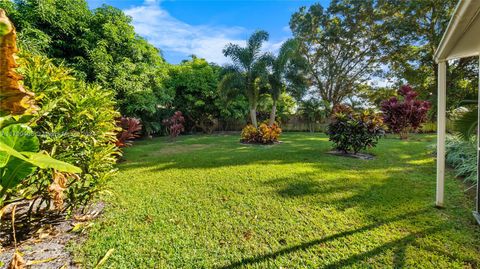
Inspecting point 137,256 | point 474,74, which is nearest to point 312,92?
point 474,74

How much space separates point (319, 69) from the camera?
2078 centimetres

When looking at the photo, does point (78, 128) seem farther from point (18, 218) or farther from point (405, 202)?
point (405, 202)

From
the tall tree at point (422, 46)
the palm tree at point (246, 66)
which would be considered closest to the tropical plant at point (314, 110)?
the tall tree at point (422, 46)

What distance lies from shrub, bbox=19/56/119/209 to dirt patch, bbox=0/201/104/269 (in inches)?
10.0

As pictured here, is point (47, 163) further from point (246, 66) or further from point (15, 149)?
point (246, 66)

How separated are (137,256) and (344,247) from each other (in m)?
2.15

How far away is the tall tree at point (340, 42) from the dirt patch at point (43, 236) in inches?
685

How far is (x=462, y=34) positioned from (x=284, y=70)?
903 cm

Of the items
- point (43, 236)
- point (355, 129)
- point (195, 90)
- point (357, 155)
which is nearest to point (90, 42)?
point (195, 90)

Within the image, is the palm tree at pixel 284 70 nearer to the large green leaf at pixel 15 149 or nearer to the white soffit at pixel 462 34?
the white soffit at pixel 462 34

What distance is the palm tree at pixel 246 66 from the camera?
1111cm

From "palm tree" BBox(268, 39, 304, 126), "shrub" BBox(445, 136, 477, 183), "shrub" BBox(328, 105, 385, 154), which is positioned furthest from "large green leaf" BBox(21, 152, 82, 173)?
"palm tree" BBox(268, 39, 304, 126)

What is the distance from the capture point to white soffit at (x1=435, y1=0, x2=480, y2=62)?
181 cm

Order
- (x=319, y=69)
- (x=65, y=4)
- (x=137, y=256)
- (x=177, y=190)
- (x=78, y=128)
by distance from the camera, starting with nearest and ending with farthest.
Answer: (x=137, y=256)
(x=78, y=128)
(x=177, y=190)
(x=65, y=4)
(x=319, y=69)
